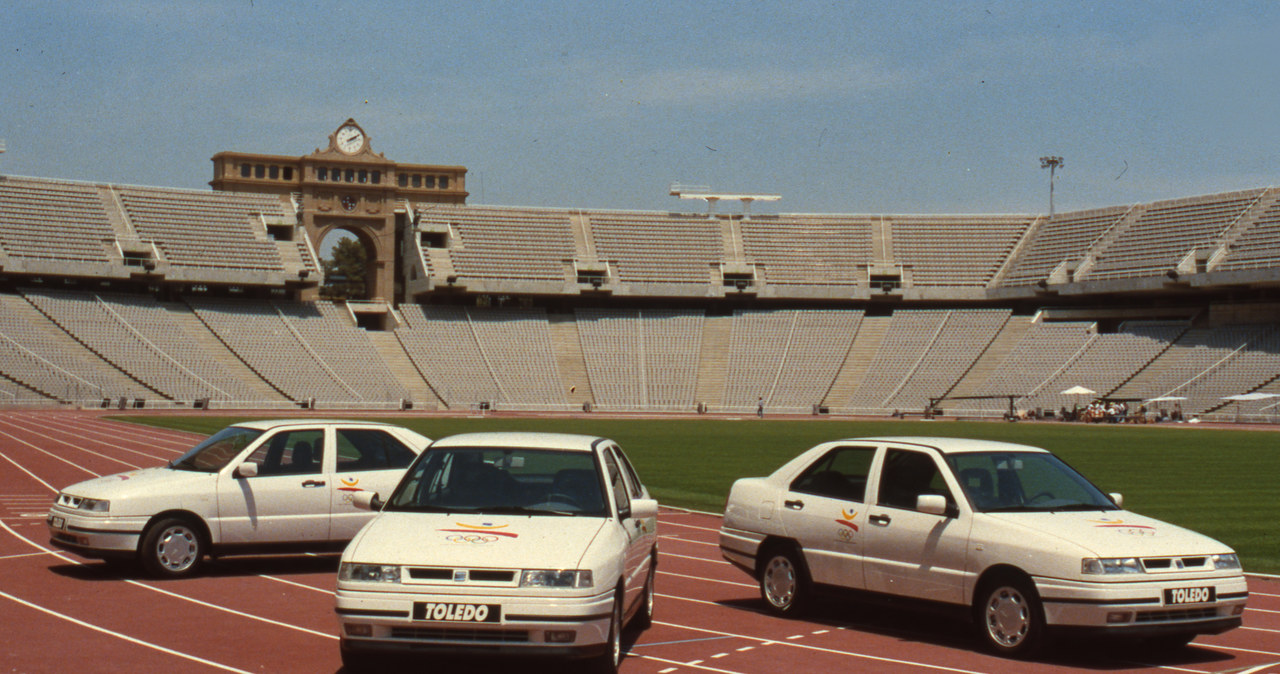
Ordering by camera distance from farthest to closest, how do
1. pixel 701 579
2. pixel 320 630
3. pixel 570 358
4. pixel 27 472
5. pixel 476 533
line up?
pixel 570 358
pixel 27 472
pixel 701 579
pixel 320 630
pixel 476 533

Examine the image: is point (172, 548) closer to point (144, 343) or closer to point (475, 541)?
point (475, 541)

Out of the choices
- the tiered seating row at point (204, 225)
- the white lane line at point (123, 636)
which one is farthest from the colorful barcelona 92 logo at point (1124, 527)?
the tiered seating row at point (204, 225)

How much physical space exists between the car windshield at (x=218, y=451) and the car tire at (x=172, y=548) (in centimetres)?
64

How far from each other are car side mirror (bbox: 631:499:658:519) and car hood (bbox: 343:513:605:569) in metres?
0.55

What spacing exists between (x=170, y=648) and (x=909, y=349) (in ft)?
219

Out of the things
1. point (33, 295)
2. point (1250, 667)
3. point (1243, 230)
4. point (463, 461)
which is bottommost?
point (1250, 667)

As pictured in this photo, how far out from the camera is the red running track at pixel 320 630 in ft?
29.2

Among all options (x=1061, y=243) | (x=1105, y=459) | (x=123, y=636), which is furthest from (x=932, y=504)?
(x=1061, y=243)

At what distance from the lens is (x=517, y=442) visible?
9539mm

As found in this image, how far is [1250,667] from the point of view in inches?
357

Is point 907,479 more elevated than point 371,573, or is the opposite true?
point 907,479

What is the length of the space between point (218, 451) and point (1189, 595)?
8952 mm

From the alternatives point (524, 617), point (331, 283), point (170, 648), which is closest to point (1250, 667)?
point (524, 617)

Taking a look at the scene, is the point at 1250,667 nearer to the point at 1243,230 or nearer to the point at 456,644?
the point at 456,644
